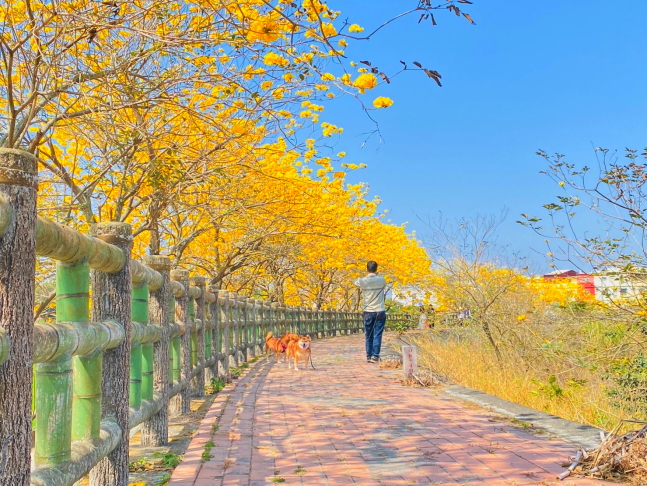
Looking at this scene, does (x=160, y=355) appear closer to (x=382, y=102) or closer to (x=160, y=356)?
(x=160, y=356)

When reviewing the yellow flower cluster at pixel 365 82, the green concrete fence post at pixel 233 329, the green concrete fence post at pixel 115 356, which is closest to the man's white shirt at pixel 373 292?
the green concrete fence post at pixel 233 329

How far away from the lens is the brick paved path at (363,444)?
4430 millimetres

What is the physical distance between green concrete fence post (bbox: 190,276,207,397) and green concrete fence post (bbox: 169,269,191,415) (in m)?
1.06

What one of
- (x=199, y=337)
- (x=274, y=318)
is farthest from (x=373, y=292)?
(x=274, y=318)

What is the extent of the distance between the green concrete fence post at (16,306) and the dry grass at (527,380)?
18.2 feet

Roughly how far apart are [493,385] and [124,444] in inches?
270

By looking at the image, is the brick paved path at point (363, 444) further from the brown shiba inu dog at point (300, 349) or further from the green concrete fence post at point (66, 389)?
the brown shiba inu dog at point (300, 349)

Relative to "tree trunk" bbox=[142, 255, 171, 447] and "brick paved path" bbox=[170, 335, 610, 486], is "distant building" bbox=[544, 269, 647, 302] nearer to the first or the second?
"brick paved path" bbox=[170, 335, 610, 486]

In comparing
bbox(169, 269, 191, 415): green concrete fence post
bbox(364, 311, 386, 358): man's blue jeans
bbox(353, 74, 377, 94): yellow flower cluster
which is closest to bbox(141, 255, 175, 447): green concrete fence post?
bbox(169, 269, 191, 415): green concrete fence post

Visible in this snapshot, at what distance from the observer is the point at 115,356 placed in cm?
404

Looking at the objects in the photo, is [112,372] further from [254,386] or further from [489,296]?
[489,296]

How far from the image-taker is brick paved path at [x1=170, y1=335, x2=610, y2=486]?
4.43 meters

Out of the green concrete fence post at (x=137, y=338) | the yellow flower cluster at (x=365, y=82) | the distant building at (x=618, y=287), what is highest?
the yellow flower cluster at (x=365, y=82)

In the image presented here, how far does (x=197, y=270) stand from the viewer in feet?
68.2
